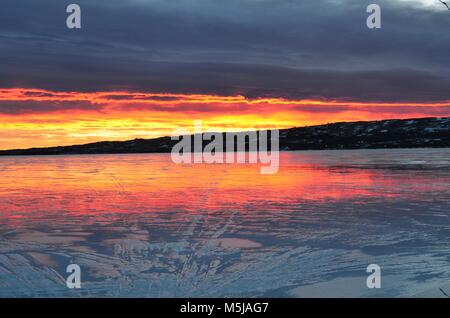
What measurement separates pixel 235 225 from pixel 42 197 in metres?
10.3

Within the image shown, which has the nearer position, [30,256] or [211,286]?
[211,286]

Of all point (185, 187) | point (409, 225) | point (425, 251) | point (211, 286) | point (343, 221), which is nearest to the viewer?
point (211, 286)

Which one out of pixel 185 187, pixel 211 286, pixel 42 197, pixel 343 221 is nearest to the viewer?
pixel 211 286

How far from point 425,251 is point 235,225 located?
4.72 meters

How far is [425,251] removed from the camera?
29.7 ft

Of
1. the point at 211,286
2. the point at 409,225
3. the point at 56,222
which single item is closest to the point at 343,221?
the point at 409,225

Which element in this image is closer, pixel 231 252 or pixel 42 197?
pixel 231 252

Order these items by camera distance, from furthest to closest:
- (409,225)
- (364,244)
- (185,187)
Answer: (185,187)
(409,225)
(364,244)

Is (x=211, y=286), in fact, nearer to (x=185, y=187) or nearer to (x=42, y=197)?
(x=42, y=197)
